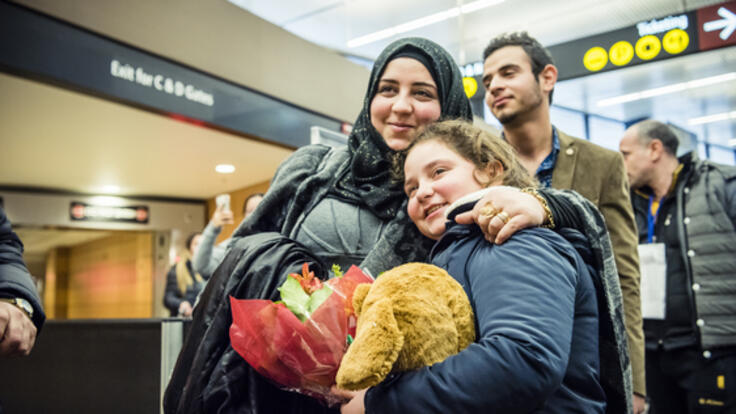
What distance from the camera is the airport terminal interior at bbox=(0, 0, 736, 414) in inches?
98.9

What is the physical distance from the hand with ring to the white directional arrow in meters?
4.18

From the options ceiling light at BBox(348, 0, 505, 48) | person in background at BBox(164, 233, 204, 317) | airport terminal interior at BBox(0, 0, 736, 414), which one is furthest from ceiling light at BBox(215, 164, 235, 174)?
ceiling light at BBox(348, 0, 505, 48)

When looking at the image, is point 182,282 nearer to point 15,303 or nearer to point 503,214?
point 15,303

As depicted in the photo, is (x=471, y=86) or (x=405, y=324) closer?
(x=405, y=324)

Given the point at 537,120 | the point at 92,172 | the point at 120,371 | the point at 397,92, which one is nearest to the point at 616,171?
the point at 537,120

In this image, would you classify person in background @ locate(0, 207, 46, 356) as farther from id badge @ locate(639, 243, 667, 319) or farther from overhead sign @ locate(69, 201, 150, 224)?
overhead sign @ locate(69, 201, 150, 224)

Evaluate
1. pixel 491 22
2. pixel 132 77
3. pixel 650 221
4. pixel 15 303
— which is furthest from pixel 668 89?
pixel 15 303

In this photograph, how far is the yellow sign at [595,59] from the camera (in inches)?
179

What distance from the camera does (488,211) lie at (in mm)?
1006

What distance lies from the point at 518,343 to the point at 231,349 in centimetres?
62

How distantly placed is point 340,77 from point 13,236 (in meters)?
5.25

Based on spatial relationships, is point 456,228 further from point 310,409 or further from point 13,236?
point 13,236

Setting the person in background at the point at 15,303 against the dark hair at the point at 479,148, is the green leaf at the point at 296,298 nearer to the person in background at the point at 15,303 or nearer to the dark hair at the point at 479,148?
the dark hair at the point at 479,148

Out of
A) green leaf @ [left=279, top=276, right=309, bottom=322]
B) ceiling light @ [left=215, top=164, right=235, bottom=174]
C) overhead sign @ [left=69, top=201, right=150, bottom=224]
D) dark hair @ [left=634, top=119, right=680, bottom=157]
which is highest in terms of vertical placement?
ceiling light @ [left=215, top=164, right=235, bottom=174]
